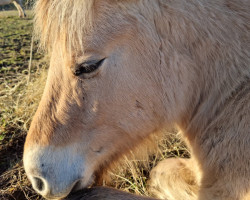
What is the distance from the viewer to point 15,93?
13.4ft

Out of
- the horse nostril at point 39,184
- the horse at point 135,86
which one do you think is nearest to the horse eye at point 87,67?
the horse at point 135,86

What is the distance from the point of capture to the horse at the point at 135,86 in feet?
5.53

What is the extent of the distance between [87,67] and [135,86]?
1.03 ft

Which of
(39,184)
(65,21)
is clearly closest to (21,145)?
(39,184)

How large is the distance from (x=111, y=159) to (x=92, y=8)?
3.17 feet

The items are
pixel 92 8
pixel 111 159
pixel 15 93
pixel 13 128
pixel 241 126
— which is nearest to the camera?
pixel 92 8

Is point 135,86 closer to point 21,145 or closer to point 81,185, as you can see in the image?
point 81,185

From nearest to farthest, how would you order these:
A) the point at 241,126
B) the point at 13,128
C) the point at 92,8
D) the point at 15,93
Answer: the point at 92,8 → the point at 241,126 → the point at 13,128 → the point at 15,93

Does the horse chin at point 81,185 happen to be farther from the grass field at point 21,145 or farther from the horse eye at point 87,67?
the horse eye at point 87,67

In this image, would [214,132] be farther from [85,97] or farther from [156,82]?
[85,97]

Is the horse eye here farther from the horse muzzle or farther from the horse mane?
the horse muzzle

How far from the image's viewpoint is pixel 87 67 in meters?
1.65

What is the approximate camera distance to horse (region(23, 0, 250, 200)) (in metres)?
1.68

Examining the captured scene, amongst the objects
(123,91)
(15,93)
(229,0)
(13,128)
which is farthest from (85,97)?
(15,93)
